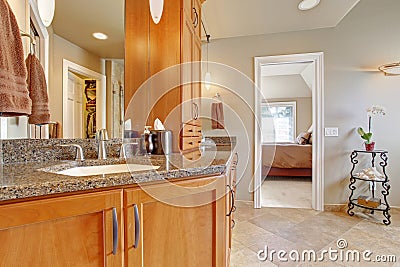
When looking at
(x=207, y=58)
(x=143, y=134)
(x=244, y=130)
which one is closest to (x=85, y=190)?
(x=143, y=134)

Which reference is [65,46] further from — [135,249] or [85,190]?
[135,249]

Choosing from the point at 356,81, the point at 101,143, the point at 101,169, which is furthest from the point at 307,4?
the point at 101,169

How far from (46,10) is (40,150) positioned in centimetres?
75

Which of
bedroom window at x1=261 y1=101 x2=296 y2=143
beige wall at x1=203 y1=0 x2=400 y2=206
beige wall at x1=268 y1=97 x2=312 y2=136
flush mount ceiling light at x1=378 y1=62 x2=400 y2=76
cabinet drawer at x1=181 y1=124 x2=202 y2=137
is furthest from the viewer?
bedroom window at x1=261 y1=101 x2=296 y2=143

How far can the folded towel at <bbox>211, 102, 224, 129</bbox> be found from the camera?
137 inches

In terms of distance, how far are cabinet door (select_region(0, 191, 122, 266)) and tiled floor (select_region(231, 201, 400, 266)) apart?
4.64 feet

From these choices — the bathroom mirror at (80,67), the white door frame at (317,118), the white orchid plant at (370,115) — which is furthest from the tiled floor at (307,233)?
the bathroom mirror at (80,67)

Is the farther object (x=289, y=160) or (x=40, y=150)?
(x=289, y=160)

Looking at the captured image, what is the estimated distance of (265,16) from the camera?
2.86 metres

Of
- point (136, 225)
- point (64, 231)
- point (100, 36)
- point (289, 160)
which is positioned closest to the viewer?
point (64, 231)

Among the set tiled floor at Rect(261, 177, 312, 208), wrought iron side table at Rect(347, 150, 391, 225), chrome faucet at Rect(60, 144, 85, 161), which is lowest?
tiled floor at Rect(261, 177, 312, 208)

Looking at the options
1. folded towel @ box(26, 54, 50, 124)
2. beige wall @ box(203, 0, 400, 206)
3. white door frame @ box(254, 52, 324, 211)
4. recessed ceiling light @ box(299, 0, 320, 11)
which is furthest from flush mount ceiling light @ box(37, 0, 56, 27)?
beige wall @ box(203, 0, 400, 206)

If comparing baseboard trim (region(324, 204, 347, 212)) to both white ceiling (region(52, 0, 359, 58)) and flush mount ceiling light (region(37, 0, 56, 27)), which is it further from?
flush mount ceiling light (region(37, 0, 56, 27))

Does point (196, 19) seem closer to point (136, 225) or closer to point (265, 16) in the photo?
point (265, 16)
